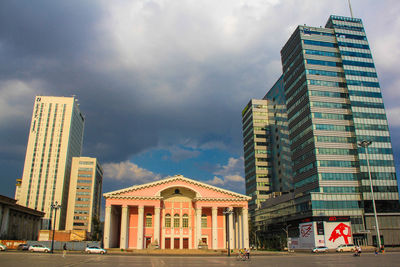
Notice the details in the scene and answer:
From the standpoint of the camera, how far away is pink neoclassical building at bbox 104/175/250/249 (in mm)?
68688

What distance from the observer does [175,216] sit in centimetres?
7456

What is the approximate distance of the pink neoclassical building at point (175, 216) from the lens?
6869cm

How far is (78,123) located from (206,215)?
4579 inches

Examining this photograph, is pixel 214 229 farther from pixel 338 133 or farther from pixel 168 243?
pixel 338 133

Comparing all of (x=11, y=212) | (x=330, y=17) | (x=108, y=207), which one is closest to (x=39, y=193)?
(x=11, y=212)

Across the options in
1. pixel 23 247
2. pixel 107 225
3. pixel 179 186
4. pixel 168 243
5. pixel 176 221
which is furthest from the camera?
pixel 176 221

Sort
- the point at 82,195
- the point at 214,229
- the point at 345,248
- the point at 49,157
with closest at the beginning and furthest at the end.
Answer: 1. the point at 345,248
2. the point at 214,229
3. the point at 49,157
4. the point at 82,195

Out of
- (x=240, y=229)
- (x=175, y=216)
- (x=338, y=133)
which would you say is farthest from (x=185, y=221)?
(x=338, y=133)

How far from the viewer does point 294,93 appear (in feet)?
306

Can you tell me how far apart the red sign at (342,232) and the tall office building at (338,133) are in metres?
1.96

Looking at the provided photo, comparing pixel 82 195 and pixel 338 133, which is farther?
pixel 82 195

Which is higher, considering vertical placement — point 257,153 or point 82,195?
point 257,153

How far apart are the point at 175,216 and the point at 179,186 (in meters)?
7.86

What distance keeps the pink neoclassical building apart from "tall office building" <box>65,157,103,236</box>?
3165 inches
